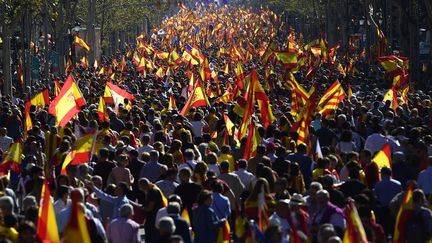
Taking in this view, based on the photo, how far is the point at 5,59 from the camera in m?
41.7

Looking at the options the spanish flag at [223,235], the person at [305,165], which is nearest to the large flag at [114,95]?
the person at [305,165]

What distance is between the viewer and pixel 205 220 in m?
12.8

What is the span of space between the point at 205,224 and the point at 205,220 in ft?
0.13

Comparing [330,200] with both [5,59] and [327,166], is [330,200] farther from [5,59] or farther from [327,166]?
[5,59]

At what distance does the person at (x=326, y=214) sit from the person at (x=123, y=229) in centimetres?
174

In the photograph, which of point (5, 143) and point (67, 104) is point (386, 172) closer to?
point (5, 143)

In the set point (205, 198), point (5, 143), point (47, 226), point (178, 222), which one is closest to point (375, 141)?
point (5, 143)

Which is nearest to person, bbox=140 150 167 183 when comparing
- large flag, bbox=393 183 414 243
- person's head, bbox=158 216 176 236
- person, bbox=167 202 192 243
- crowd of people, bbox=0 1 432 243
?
crowd of people, bbox=0 1 432 243

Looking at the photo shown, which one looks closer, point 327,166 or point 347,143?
point 327,166

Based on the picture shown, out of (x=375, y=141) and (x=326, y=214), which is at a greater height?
(x=326, y=214)

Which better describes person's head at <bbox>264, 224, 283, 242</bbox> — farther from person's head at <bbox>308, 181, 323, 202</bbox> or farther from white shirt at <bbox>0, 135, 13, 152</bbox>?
white shirt at <bbox>0, 135, 13, 152</bbox>

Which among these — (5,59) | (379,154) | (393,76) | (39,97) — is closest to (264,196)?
(379,154)

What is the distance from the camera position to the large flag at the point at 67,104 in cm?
2009

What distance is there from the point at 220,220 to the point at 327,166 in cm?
271
